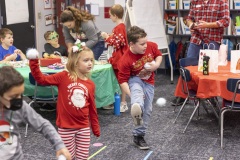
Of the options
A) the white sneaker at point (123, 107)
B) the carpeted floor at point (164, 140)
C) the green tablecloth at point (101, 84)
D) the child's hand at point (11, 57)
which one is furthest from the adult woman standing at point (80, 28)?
the carpeted floor at point (164, 140)

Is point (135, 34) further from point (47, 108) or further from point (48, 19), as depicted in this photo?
point (48, 19)

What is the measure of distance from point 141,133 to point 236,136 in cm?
105

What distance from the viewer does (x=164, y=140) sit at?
4.43 metres

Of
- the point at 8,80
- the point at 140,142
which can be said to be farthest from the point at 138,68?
the point at 8,80

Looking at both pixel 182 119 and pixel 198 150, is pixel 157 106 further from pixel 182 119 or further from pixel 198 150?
pixel 198 150

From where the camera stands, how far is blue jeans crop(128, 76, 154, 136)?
3832 millimetres

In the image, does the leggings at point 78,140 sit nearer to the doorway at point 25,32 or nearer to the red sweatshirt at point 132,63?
the red sweatshirt at point 132,63

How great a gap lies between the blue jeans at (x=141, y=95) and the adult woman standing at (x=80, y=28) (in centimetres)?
150

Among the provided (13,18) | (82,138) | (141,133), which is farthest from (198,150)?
(13,18)

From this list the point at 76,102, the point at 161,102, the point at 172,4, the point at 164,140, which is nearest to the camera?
the point at 76,102

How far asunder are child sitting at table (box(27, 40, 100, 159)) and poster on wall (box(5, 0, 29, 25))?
4.42 metres

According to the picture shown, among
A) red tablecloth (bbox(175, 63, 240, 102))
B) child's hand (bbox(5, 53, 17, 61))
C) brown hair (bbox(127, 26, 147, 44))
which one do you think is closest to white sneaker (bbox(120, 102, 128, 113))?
red tablecloth (bbox(175, 63, 240, 102))

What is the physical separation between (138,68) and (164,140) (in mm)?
923

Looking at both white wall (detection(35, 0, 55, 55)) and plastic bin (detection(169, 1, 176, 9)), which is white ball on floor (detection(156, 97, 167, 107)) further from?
white wall (detection(35, 0, 55, 55))
